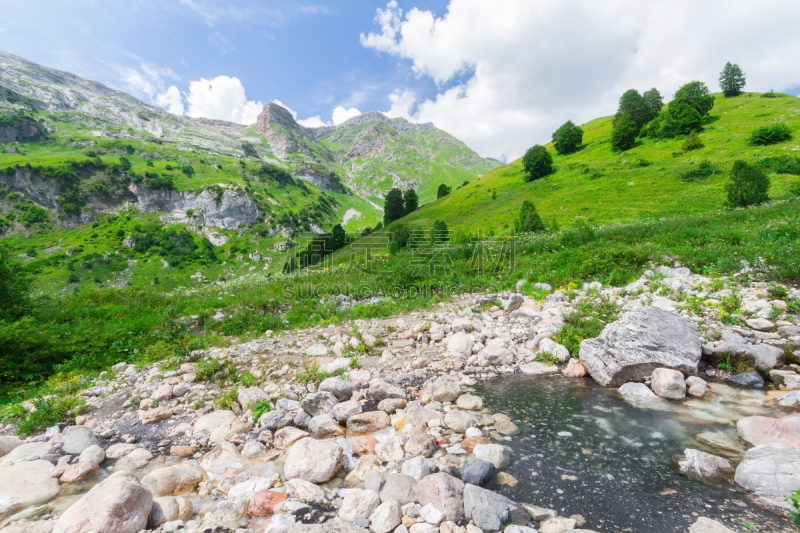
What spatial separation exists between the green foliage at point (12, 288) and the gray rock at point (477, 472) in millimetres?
15956

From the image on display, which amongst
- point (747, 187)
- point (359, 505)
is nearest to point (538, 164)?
point (747, 187)

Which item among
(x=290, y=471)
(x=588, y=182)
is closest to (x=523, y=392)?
(x=290, y=471)

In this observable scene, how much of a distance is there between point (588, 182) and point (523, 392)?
46.5m

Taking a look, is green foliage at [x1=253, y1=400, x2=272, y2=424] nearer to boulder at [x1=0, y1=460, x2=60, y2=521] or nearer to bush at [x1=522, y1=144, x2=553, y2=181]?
boulder at [x1=0, y1=460, x2=60, y2=521]

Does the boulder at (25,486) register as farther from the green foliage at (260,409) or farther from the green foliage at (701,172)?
the green foliage at (701,172)

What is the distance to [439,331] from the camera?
10023mm

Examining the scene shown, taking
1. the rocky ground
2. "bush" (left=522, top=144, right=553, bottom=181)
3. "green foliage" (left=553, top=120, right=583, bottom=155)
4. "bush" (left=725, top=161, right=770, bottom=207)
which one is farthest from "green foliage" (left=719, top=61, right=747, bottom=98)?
the rocky ground

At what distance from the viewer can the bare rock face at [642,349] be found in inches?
245

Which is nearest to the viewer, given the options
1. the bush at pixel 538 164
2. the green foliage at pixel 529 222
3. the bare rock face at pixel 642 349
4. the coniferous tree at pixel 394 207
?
the bare rock face at pixel 642 349

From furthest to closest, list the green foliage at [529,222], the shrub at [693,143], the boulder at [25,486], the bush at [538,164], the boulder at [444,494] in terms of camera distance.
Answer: the bush at [538,164] → the shrub at [693,143] → the green foliage at [529,222] → the boulder at [25,486] → the boulder at [444,494]

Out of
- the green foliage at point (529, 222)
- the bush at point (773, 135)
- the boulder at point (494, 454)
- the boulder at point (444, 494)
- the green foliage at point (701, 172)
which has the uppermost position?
the bush at point (773, 135)

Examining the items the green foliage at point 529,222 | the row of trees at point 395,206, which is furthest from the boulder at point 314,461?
the row of trees at point 395,206

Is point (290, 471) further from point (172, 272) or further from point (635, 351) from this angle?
point (172, 272)

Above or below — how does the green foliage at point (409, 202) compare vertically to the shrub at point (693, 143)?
below
